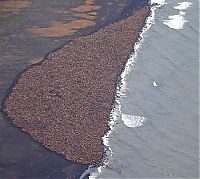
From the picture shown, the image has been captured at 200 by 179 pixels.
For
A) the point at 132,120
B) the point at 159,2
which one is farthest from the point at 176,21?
the point at 132,120

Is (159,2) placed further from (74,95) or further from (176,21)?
(74,95)

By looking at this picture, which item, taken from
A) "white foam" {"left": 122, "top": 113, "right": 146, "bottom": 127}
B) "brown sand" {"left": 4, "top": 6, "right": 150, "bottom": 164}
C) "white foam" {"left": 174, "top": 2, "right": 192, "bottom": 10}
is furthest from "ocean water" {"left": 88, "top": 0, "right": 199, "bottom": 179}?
"white foam" {"left": 174, "top": 2, "right": 192, "bottom": 10}

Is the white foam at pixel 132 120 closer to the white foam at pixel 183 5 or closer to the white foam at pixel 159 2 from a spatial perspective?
the white foam at pixel 183 5

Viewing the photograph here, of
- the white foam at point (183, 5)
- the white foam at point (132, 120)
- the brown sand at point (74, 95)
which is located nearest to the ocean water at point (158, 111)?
the white foam at point (132, 120)

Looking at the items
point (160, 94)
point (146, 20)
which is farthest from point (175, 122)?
point (146, 20)

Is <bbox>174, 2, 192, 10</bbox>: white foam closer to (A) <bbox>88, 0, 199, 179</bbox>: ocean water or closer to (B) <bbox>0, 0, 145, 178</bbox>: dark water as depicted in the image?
(B) <bbox>0, 0, 145, 178</bbox>: dark water
